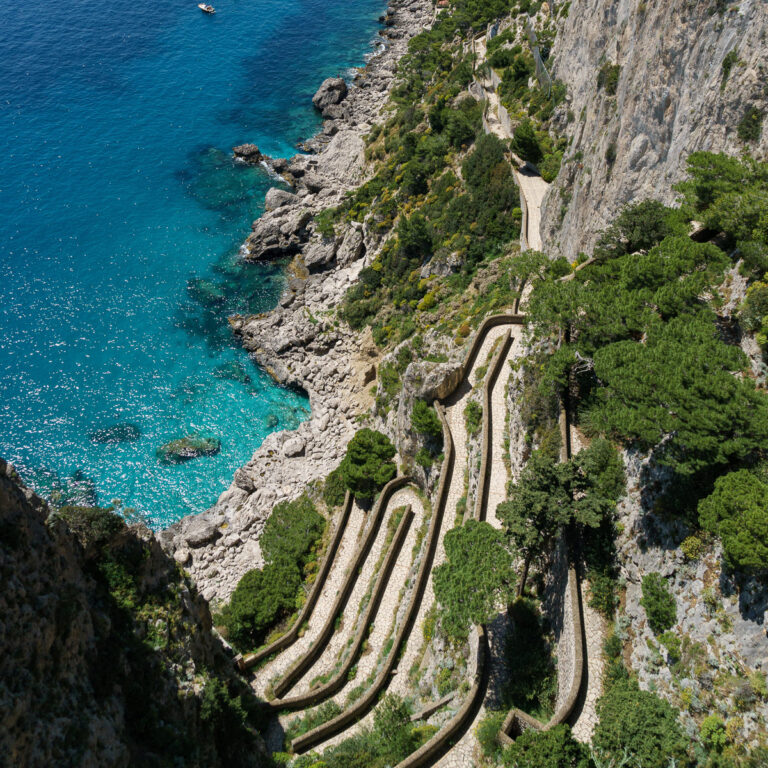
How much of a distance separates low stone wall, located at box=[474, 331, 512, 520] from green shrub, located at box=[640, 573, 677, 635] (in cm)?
962

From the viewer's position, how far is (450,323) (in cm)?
4641

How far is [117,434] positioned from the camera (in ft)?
183

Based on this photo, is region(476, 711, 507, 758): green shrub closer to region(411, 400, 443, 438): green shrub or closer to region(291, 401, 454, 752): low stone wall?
region(291, 401, 454, 752): low stone wall

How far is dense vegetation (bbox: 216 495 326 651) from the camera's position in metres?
36.1

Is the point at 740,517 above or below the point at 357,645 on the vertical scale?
above

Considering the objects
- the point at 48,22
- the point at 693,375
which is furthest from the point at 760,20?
the point at 48,22

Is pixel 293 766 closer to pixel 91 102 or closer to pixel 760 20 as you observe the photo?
pixel 760 20

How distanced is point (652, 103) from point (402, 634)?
1414 inches

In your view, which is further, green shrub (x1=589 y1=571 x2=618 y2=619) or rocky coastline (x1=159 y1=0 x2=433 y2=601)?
rocky coastline (x1=159 y1=0 x2=433 y2=601)

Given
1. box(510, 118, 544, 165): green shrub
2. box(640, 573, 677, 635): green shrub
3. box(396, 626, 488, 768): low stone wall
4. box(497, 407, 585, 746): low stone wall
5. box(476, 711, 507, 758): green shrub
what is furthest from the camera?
box(510, 118, 544, 165): green shrub

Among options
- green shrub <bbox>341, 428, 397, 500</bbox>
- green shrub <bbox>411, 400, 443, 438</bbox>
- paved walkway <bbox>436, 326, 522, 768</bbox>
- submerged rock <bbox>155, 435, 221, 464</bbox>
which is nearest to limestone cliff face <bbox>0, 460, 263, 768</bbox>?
paved walkway <bbox>436, 326, 522, 768</bbox>

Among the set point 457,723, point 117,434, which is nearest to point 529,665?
point 457,723

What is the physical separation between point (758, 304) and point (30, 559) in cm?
3200

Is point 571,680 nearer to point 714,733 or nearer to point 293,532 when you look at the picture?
point 714,733
